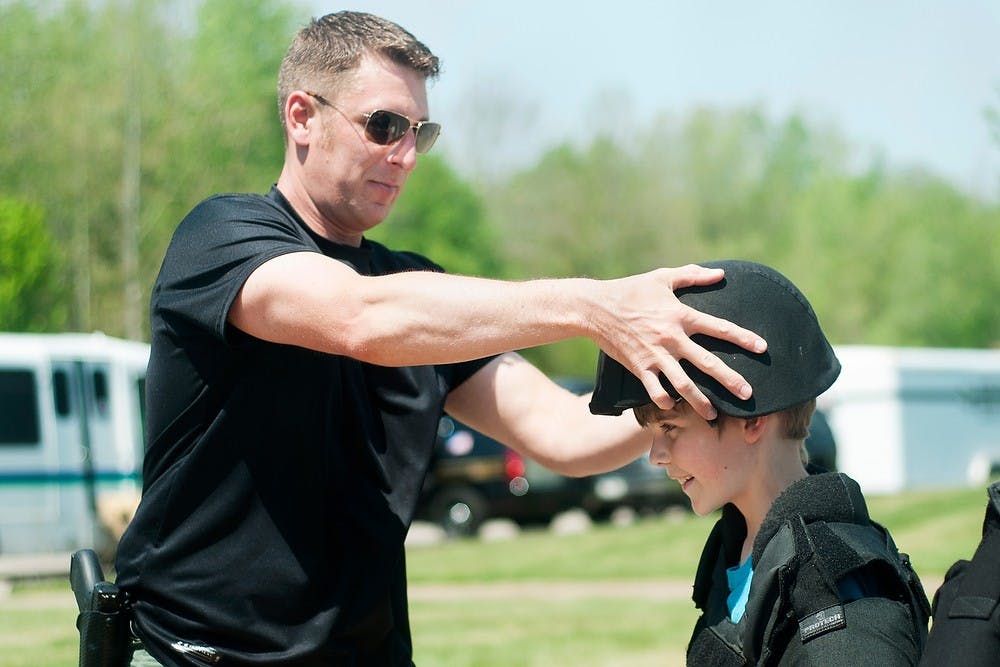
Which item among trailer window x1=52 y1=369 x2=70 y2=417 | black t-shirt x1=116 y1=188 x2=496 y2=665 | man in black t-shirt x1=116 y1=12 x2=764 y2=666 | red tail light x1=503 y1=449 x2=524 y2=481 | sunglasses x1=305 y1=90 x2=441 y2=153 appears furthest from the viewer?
red tail light x1=503 y1=449 x2=524 y2=481

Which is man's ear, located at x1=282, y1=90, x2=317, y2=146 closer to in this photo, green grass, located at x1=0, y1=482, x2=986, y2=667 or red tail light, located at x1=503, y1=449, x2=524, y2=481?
green grass, located at x1=0, y1=482, x2=986, y2=667

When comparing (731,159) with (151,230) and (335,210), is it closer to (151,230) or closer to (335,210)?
(151,230)

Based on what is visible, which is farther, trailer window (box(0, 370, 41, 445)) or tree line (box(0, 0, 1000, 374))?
tree line (box(0, 0, 1000, 374))

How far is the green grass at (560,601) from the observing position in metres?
8.99

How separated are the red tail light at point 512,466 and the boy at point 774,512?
17.4 meters

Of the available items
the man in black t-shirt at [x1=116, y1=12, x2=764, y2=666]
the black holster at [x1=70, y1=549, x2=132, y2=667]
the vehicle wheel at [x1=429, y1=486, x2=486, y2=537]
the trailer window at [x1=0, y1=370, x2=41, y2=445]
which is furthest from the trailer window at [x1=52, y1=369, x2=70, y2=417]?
the black holster at [x1=70, y1=549, x2=132, y2=667]

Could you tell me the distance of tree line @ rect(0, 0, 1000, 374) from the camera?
106 feet

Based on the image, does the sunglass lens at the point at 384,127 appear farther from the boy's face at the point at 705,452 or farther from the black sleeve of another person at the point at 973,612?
the black sleeve of another person at the point at 973,612

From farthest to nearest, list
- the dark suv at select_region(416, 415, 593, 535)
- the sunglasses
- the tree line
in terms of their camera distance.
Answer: the tree line, the dark suv at select_region(416, 415, 593, 535), the sunglasses

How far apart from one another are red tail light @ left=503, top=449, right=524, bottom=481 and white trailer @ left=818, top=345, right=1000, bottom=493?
9.48 metres

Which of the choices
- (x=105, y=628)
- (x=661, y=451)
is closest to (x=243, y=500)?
(x=105, y=628)

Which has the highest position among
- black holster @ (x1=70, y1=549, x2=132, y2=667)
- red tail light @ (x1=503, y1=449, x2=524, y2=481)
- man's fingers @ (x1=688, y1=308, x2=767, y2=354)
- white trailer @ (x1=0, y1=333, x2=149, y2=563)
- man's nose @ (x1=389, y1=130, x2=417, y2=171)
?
man's nose @ (x1=389, y1=130, x2=417, y2=171)

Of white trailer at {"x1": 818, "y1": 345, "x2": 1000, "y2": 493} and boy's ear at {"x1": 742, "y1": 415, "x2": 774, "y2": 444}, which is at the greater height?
boy's ear at {"x1": 742, "y1": 415, "x2": 774, "y2": 444}

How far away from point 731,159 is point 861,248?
27.0 ft
